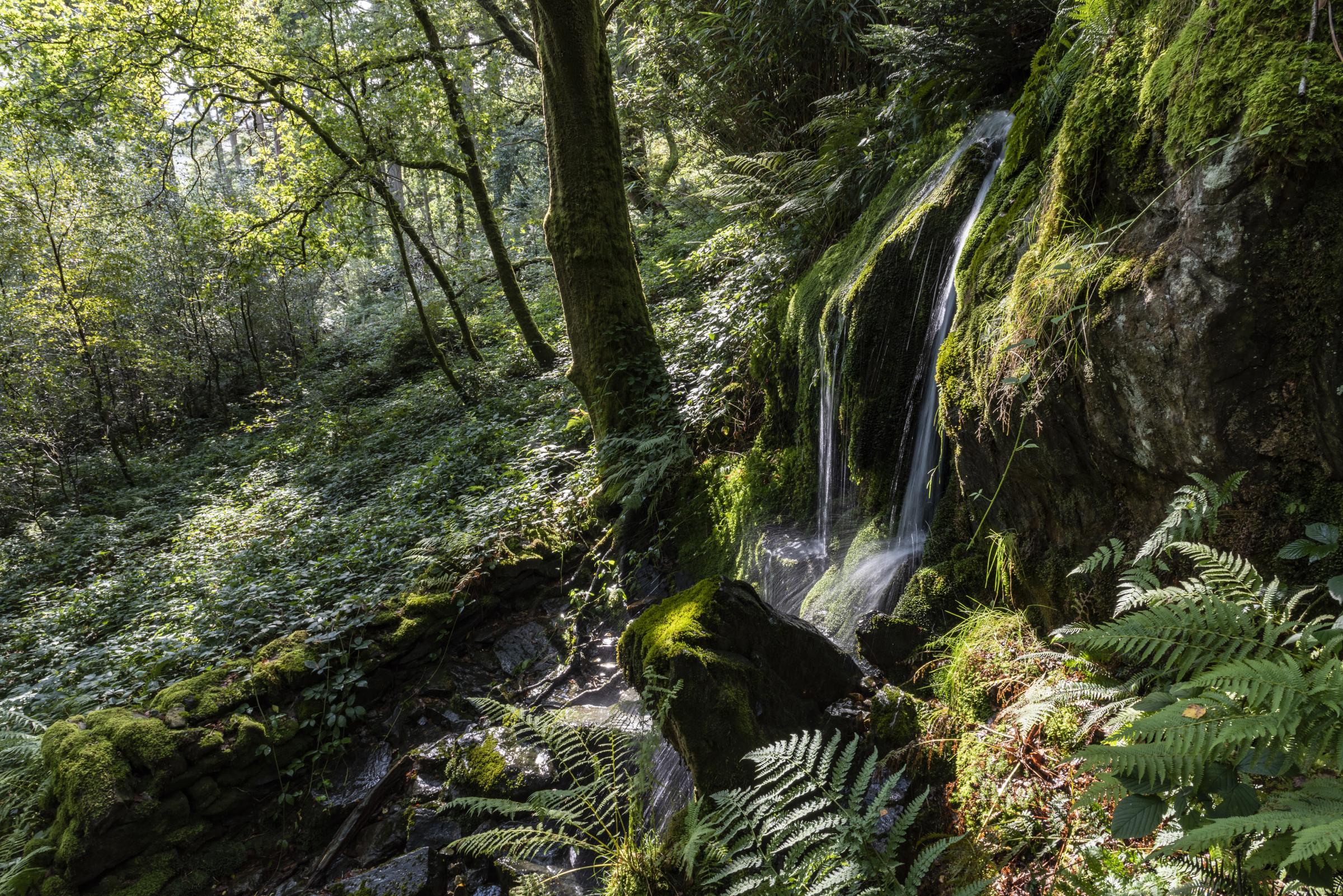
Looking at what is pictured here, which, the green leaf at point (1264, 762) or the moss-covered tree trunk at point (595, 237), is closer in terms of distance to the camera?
the green leaf at point (1264, 762)

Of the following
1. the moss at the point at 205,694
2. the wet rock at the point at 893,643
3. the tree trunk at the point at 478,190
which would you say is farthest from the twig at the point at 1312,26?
the tree trunk at the point at 478,190

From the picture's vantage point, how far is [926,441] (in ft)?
13.0

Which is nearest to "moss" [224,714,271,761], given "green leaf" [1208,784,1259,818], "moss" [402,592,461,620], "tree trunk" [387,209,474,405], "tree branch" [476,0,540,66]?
"moss" [402,592,461,620]

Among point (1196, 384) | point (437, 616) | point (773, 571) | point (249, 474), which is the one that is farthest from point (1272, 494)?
point (249, 474)

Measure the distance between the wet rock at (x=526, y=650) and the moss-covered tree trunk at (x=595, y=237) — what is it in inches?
84.0

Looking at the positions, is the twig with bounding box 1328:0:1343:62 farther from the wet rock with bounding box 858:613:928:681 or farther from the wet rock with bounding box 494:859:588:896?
the wet rock with bounding box 494:859:588:896

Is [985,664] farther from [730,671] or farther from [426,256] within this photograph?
[426,256]

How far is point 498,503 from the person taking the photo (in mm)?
6855

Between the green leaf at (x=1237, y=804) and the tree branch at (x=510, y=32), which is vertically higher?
the tree branch at (x=510, y=32)

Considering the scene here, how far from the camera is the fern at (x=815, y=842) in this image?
6.50 feet

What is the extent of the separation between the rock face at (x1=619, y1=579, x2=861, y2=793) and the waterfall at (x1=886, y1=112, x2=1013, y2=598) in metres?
1.00

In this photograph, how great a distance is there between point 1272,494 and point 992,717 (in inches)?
51.8

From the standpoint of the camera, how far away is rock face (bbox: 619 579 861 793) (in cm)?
288

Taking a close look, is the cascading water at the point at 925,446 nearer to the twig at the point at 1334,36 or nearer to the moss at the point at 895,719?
the moss at the point at 895,719
